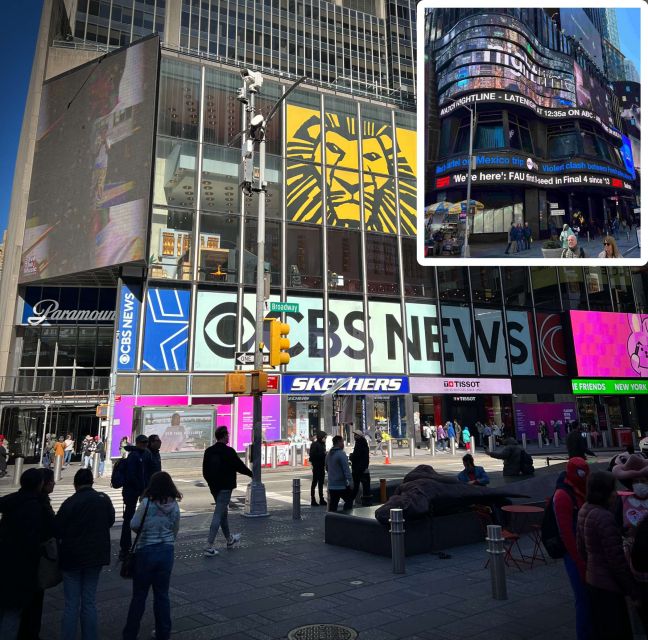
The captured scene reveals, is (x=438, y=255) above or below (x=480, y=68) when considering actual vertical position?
below

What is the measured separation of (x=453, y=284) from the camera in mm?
39281

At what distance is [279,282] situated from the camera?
33812 mm

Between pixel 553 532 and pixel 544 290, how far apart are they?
4098cm

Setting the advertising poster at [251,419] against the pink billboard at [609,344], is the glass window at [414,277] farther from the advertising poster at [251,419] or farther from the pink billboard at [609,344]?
the advertising poster at [251,419]

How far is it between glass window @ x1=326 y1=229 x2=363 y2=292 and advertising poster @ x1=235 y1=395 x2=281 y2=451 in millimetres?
8874

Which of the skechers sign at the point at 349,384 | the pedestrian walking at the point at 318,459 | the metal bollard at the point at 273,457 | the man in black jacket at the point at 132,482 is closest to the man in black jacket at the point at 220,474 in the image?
the man in black jacket at the point at 132,482

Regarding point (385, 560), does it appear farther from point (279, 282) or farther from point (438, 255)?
point (279, 282)

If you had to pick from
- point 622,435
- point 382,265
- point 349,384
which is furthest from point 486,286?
point 349,384

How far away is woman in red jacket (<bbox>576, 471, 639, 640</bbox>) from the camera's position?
3537mm

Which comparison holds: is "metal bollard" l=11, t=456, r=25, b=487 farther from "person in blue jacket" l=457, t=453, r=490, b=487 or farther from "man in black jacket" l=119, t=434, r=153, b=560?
"person in blue jacket" l=457, t=453, r=490, b=487

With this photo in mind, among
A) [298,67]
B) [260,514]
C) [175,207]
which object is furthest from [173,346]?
[298,67]

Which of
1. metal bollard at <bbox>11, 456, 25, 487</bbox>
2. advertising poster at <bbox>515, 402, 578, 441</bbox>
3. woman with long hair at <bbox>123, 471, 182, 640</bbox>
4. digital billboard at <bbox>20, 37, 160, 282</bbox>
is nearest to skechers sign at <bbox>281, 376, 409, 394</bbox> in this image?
advertising poster at <bbox>515, 402, 578, 441</bbox>

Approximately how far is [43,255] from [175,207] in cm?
931

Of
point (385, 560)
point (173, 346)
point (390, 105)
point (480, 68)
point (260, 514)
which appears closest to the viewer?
point (480, 68)
